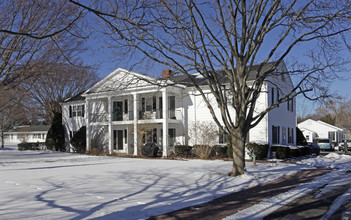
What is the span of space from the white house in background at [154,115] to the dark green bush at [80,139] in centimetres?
94

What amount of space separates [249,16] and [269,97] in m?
11.1

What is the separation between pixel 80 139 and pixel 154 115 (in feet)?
26.5

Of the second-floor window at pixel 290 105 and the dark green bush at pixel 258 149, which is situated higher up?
the second-floor window at pixel 290 105

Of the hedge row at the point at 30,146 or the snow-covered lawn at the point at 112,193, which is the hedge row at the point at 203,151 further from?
the hedge row at the point at 30,146

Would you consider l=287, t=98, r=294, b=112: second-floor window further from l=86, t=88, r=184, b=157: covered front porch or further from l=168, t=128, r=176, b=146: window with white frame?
l=168, t=128, r=176, b=146: window with white frame

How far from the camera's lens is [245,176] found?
11273 mm

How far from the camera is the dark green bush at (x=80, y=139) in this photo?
92.7 ft

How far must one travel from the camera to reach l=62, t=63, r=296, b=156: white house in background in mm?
22031

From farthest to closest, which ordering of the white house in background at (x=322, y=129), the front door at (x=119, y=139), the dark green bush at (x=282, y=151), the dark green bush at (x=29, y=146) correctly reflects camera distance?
1. the white house in background at (x=322, y=129)
2. the dark green bush at (x=29, y=146)
3. the front door at (x=119, y=139)
4. the dark green bush at (x=282, y=151)

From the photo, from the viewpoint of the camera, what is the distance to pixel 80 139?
28266mm

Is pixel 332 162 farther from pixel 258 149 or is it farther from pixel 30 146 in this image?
pixel 30 146

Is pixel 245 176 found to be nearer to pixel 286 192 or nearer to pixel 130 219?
pixel 286 192

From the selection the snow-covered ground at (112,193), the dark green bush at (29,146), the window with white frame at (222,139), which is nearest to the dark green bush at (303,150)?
the window with white frame at (222,139)

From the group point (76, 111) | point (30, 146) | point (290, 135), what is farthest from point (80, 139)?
point (290, 135)
